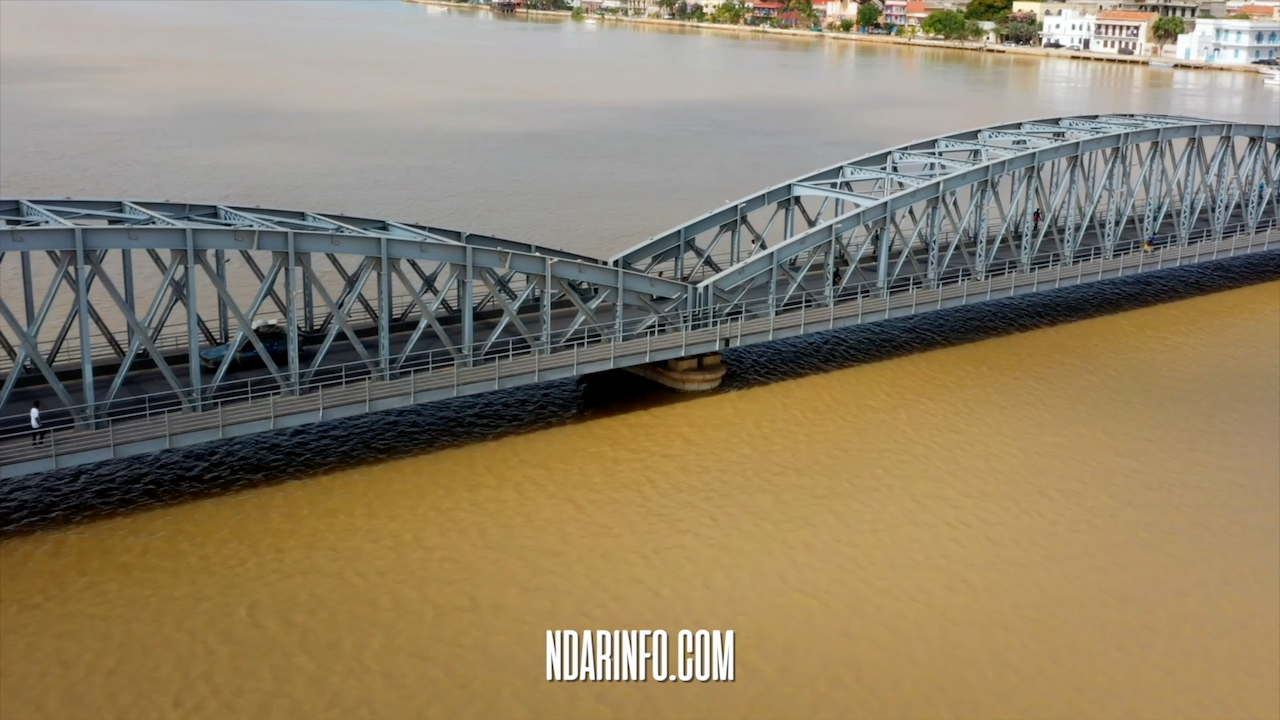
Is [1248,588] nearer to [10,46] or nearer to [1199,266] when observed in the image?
[1199,266]

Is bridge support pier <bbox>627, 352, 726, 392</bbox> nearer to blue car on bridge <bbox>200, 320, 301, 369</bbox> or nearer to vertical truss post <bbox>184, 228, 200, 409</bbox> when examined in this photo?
blue car on bridge <bbox>200, 320, 301, 369</bbox>

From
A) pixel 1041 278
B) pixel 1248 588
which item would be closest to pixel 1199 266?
pixel 1041 278

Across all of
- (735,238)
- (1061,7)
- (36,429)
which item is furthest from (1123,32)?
(36,429)

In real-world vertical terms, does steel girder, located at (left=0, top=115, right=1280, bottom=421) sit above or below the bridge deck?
above

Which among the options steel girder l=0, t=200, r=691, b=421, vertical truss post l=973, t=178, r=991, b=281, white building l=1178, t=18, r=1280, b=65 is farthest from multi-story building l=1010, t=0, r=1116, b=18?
steel girder l=0, t=200, r=691, b=421

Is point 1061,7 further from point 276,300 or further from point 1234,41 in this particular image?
point 276,300

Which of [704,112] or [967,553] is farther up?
[704,112]

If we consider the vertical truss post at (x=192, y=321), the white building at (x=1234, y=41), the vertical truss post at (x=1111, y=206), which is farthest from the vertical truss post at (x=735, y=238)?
the white building at (x=1234, y=41)
